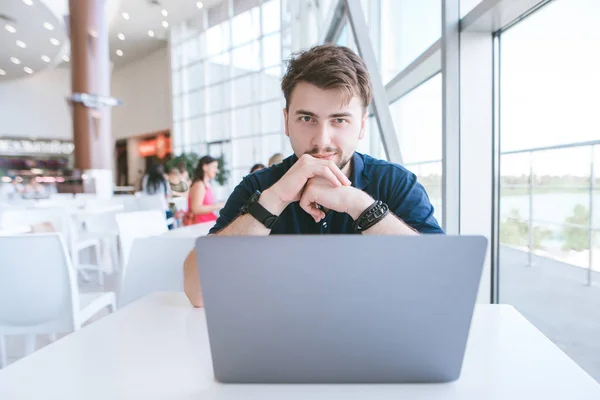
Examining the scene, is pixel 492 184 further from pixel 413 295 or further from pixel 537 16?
pixel 413 295

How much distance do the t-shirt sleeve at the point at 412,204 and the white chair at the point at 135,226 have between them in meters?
1.38

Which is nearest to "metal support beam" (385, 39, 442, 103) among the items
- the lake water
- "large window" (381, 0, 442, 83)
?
"large window" (381, 0, 442, 83)

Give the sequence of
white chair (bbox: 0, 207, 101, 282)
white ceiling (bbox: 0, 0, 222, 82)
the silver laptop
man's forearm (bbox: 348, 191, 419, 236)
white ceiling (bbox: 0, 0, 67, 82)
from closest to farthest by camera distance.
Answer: the silver laptop, man's forearm (bbox: 348, 191, 419, 236), white chair (bbox: 0, 207, 101, 282), white ceiling (bbox: 0, 0, 67, 82), white ceiling (bbox: 0, 0, 222, 82)

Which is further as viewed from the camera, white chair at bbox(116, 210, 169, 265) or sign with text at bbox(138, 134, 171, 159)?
sign with text at bbox(138, 134, 171, 159)

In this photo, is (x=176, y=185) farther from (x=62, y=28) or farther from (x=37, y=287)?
(x=62, y=28)

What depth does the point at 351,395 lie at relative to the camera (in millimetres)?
543

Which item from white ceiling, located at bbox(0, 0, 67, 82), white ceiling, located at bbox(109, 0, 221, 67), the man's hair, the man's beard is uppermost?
white ceiling, located at bbox(109, 0, 221, 67)

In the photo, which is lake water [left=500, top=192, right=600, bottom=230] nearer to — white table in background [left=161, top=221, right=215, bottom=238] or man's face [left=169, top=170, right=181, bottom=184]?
white table in background [left=161, top=221, right=215, bottom=238]

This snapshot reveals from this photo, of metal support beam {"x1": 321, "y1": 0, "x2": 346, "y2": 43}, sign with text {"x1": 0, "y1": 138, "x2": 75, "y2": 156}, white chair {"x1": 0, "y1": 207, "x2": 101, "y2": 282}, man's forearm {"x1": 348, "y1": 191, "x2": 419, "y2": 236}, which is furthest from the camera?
sign with text {"x1": 0, "y1": 138, "x2": 75, "y2": 156}

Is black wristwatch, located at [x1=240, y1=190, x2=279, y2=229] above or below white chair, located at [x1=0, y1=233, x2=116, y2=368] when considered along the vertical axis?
above

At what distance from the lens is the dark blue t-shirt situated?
3.86ft

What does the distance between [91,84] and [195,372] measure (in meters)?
9.69

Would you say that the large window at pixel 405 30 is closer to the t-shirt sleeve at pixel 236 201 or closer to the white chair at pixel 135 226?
the t-shirt sleeve at pixel 236 201

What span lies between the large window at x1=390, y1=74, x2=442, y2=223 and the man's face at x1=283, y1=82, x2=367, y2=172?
103 centimetres
